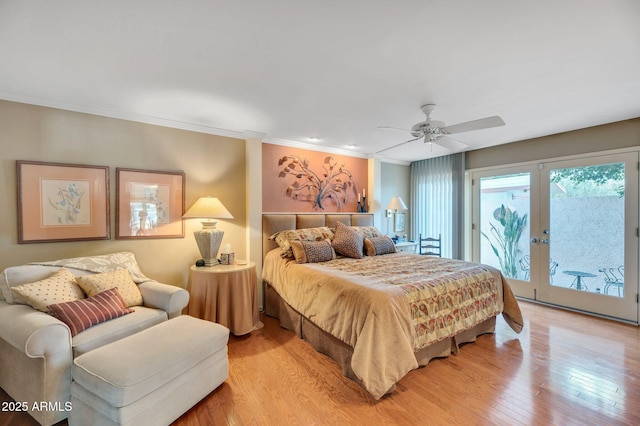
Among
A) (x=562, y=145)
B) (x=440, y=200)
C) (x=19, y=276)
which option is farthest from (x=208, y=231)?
(x=562, y=145)

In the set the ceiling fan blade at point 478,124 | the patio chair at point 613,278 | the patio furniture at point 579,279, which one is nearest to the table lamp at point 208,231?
the ceiling fan blade at point 478,124

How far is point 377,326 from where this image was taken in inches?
76.8

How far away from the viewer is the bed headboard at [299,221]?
379cm

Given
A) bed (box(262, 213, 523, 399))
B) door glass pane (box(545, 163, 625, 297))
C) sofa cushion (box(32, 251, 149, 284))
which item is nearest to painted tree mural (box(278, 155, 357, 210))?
bed (box(262, 213, 523, 399))

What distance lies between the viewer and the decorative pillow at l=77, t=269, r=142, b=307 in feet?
7.44

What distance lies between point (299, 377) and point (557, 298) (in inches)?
154

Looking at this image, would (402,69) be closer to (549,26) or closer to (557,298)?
(549,26)

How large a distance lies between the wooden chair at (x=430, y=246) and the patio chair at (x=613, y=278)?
6.84 ft

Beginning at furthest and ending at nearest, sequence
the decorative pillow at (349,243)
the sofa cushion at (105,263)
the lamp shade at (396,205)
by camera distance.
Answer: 1. the lamp shade at (396,205)
2. the decorative pillow at (349,243)
3. the sofa cushion at (105,263)

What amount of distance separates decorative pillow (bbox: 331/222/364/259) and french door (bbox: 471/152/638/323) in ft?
8.54

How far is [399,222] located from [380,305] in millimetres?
3845

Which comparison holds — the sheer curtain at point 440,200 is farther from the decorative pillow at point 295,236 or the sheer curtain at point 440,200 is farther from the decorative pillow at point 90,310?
the decorative pillow at point 90,310

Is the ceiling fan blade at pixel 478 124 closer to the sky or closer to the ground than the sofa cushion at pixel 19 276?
closer to the sky

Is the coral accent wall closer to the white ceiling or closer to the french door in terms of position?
the white ceiling
